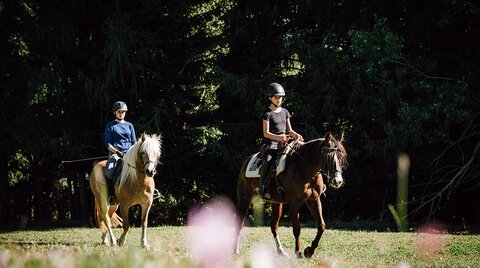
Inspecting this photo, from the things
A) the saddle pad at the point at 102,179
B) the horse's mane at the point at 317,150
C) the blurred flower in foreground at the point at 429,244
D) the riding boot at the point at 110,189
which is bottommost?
the blurred flower in foreground at the point at 429,244

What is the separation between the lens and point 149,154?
31.4ft

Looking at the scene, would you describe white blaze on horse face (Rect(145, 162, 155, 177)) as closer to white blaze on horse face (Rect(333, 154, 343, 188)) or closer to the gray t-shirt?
the gray t-shirt

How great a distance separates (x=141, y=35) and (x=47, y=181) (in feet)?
29.8

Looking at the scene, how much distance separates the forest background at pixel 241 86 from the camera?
54.6 feet

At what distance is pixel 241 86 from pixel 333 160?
36.3 feet

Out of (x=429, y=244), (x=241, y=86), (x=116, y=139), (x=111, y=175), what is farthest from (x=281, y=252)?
(x=241, y=86)

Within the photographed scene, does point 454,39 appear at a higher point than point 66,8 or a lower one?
lower

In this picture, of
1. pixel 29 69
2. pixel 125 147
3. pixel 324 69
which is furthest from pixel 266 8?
pixel 125 147

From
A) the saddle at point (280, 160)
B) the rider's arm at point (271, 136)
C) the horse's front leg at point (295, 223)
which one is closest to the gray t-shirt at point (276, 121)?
the rider's arm at point (271, 136)

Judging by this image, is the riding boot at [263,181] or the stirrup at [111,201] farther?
the stirrup at [111,201]

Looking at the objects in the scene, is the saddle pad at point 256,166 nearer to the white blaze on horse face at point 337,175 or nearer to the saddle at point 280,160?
the saddle at point 280,160

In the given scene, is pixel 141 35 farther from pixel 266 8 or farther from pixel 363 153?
pixel 363 153

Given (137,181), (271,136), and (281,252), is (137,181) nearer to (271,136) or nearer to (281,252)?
(271,136)

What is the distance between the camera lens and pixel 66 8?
20422mm
